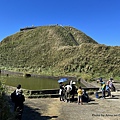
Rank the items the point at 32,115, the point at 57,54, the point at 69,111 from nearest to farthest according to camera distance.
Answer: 1. the point at 32,115
2. the point at 69,111
3. the point at 57,54

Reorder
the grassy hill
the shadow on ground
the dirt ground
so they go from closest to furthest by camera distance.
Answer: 1. the shadow on ground
2. the dirt ground
3. the grassy hill

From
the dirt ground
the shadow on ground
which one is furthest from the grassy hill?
the shadow on ground

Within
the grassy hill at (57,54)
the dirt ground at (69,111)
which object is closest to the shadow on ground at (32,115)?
the dirt ground at (69,111)

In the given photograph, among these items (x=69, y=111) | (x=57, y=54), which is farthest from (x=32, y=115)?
(x=57, y=54)

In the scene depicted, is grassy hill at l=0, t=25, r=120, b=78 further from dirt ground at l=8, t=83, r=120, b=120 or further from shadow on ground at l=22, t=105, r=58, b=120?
shadow on ground at l=22, t=105, r=58, b=120

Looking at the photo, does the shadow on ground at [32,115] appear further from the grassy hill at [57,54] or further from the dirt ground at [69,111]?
the grassy hill at [57,54]

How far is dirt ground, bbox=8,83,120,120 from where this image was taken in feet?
41.0

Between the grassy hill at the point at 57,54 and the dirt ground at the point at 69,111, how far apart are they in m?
21.9

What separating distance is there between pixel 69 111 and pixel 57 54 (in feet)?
167

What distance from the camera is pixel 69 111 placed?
544 inches

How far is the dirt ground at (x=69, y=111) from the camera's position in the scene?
41.0 feet

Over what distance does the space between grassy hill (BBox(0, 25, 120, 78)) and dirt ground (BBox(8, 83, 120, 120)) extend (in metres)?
21.9

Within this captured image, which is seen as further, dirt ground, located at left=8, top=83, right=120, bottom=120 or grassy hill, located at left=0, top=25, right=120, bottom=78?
grassy hill, located at left=0, top=25, right=120, bottom=78

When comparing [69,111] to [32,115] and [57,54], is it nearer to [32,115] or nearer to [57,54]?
[32,115]
